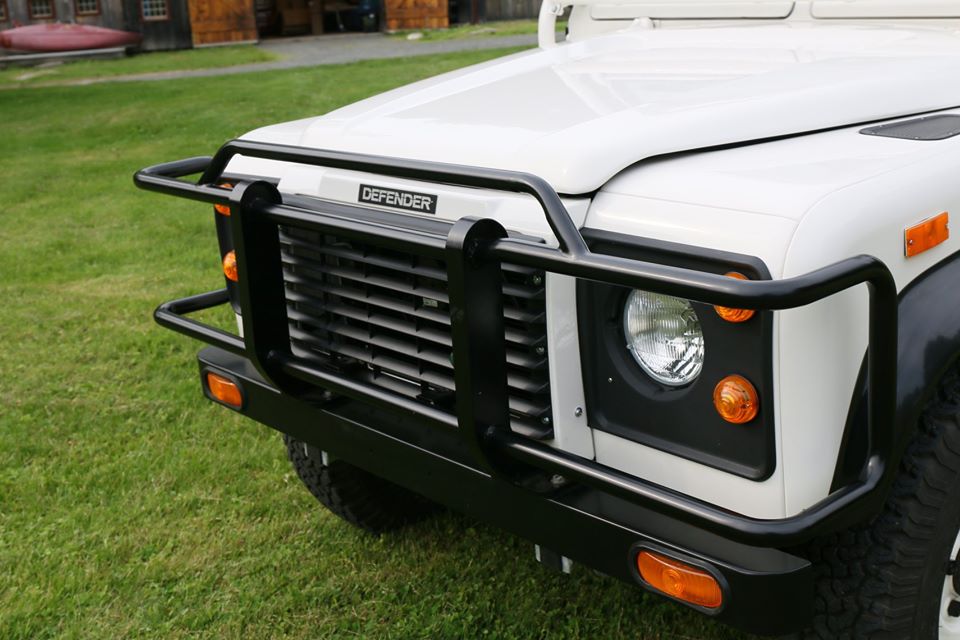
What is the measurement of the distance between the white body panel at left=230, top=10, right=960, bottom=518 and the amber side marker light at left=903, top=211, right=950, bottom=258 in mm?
22

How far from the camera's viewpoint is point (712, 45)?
2941 mm

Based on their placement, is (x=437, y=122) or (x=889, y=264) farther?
(x=437, y=122)

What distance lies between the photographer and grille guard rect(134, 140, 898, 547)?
5.41 feet

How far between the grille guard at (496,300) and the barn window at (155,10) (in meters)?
19.7

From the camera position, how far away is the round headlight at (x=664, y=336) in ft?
6.30

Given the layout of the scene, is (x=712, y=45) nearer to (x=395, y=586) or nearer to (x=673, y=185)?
(x=673, y=185)

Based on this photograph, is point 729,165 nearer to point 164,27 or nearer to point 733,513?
point 733,513

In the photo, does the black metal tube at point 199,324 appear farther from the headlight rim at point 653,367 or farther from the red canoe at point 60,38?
the red canoe at point 60,38

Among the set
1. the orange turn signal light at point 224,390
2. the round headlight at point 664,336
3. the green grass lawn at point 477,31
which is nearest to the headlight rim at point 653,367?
the round headlight at point 664,336

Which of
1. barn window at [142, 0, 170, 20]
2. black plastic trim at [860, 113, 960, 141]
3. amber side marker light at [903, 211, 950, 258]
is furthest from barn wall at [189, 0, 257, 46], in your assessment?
amber side marker light at [903, 211, 950, 258]

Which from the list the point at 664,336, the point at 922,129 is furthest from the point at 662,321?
the point at 922,129

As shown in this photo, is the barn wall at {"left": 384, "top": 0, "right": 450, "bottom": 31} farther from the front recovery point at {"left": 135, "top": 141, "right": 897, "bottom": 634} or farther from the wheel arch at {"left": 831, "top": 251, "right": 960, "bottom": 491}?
the wheel arch at {"left": 831, "top": 251, "right": 960, "bottom": 491}

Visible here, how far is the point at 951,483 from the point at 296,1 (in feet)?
77.1

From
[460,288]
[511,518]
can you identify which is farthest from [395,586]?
[460,288]
